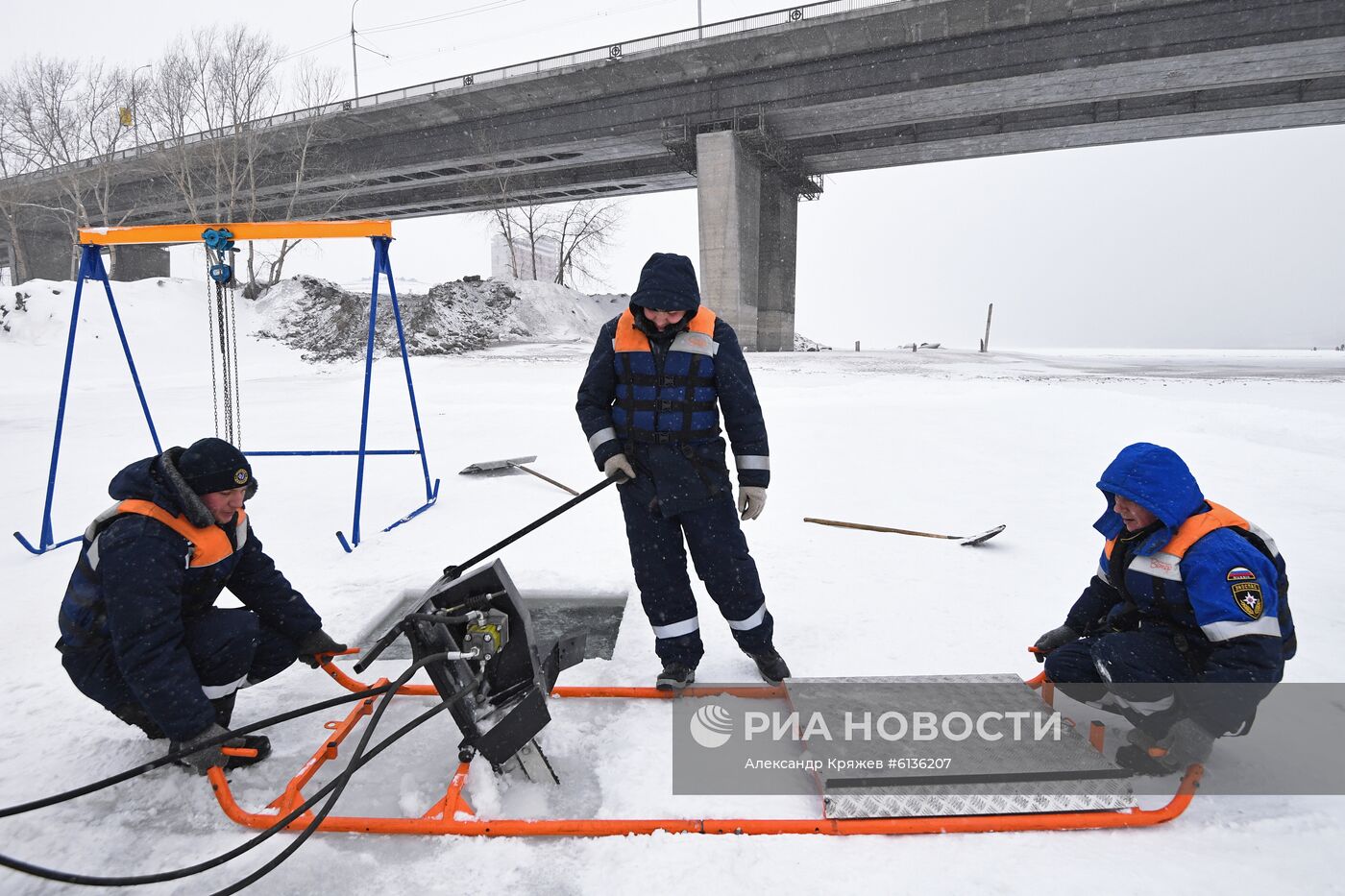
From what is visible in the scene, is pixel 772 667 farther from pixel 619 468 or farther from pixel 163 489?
pixel 163 489

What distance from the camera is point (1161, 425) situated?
24.1 ft

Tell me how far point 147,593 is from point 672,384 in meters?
1.80

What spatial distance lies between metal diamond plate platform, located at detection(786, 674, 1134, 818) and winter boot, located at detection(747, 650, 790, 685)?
0.16m


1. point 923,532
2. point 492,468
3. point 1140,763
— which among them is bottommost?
point 1140,763

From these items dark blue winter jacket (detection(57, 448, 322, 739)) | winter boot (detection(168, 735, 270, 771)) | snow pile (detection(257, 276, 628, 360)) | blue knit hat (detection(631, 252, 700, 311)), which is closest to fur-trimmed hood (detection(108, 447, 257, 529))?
dark blue winter jacket (detection(57, 448, 322, 739))

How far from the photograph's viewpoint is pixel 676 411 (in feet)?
8.47

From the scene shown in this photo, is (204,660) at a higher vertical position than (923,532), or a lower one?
higher

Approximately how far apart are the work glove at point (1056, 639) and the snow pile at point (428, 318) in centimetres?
1904

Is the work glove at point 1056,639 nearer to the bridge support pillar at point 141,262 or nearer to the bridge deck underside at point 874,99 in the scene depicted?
the bridge deck underside at point 874,99

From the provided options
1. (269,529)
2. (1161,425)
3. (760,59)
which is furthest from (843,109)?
(269,529)

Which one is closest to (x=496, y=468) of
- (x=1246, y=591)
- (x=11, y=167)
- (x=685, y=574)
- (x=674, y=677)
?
(x=685, y=574)

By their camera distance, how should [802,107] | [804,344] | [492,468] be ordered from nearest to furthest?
[492,468] < [802,107] < [804,344]

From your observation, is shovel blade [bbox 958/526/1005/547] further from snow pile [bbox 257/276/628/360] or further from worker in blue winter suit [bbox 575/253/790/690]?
snow pile [bbox 257/276/628/360]

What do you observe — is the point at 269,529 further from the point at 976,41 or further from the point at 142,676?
the point at 976,41
